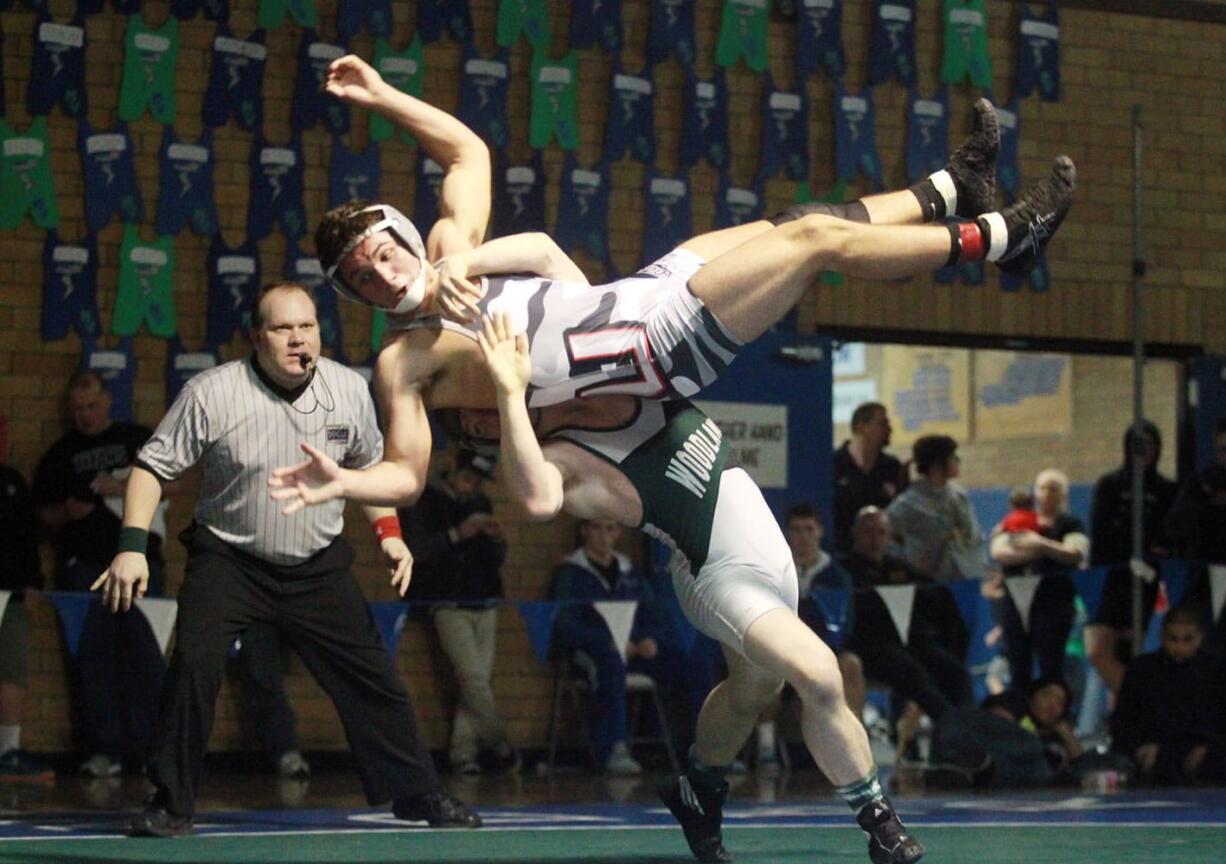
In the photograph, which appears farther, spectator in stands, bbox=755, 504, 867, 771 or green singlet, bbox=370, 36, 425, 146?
green singlet, bbox=370, 36, 425, 146

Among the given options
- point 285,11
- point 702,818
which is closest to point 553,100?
point 285,11

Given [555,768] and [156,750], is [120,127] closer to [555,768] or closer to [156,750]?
[555,768]

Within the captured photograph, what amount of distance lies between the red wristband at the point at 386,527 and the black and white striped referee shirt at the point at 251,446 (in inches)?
5.1

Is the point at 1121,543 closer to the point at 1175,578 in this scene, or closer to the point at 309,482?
the point at 1175,578

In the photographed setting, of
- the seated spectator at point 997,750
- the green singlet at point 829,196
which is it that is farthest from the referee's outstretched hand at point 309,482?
the green singlet at point 829,196

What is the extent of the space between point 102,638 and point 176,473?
3941mm

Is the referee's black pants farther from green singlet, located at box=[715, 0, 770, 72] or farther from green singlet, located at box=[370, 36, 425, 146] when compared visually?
green singlet, located at box=[715, 0, 770, 72]

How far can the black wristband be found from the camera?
6287 mm

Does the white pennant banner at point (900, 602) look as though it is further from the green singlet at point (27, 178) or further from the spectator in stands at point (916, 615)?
the green singlet at point (27, 178)

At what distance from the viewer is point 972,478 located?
19.1 metres

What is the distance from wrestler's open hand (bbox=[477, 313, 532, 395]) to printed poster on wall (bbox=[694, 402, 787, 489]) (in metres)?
6.37

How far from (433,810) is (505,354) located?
213cm

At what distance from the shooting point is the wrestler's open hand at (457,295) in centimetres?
537

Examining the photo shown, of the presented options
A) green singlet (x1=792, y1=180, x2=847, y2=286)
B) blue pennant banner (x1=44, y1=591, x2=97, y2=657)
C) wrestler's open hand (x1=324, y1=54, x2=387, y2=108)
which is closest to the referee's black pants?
wrestler's open hand (x1=324, y1=54, x2=387, y2=108)
